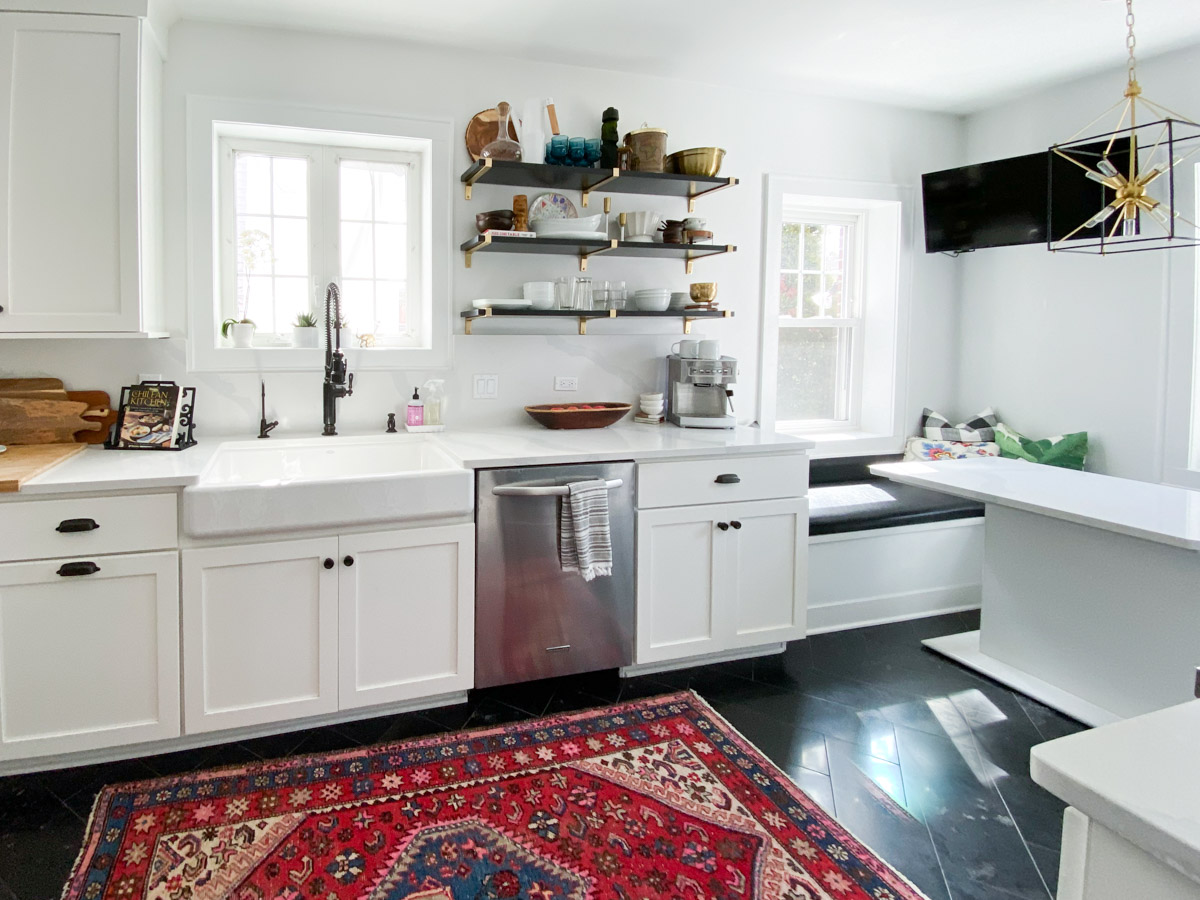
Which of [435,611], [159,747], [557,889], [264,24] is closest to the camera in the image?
[557,889]

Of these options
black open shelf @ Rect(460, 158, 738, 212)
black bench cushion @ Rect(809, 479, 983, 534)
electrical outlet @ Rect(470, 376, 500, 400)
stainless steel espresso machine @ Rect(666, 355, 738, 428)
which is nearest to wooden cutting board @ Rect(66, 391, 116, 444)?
electrical outlet @ Rect(470, 376, 500, 400)

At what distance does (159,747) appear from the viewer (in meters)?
2.51

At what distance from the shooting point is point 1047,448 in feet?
12.6

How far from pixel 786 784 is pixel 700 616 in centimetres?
83

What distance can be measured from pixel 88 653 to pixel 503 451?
1329 millimetres

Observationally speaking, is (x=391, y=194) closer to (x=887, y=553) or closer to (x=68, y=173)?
(x=68, y=173)

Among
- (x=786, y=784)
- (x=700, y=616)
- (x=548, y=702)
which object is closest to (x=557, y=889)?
(x=786, y=784)

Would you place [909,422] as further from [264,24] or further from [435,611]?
[264,24]

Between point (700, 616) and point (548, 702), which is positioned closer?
point (548, 702)

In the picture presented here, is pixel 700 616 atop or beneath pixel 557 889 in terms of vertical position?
atop

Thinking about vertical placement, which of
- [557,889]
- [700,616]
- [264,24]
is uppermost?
[264,24]

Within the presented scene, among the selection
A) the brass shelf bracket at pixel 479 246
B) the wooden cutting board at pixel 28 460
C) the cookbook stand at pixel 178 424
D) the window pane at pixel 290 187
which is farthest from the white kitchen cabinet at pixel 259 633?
the window pane at pixel 290 187

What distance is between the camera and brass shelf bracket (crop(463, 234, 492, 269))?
3.08 metres

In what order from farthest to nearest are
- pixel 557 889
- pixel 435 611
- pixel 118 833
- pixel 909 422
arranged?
1. pixel 909 422
2. pixel 435 611
3. pixel 118 833
4. pixel 557 889
